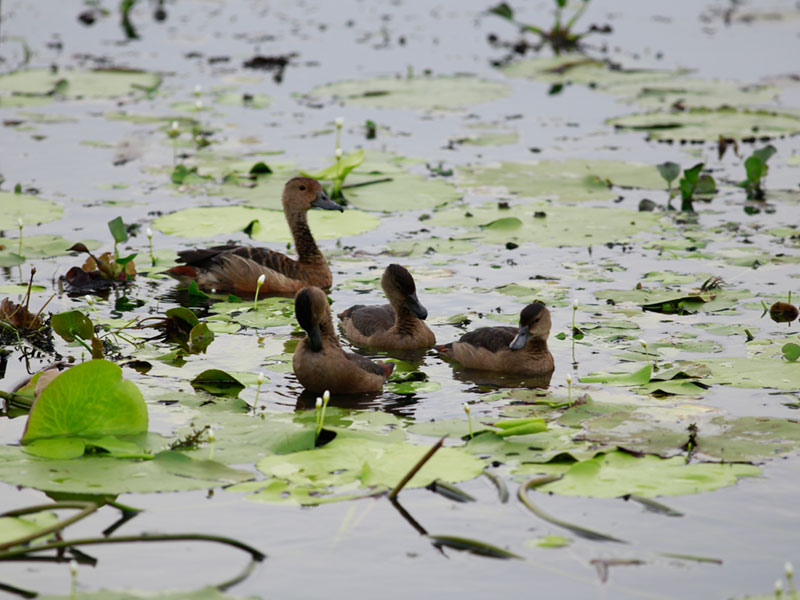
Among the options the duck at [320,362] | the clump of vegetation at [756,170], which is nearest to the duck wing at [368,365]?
the duck at [320,362]

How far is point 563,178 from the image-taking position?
46.0 feet

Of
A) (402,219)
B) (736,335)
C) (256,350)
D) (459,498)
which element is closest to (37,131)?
(402,219)

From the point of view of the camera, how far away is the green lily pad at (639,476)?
20.4 feet

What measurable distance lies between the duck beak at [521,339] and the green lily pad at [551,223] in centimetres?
318

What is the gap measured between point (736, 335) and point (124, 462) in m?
5.17

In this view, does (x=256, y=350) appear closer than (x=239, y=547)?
No

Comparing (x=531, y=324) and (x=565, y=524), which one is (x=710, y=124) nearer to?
(x=531, y=324)

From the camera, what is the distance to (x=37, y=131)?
1638 centimetres

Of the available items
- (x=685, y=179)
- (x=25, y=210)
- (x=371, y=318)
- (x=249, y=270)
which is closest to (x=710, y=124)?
(x=685, y=179)

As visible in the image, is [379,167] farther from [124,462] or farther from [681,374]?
[124,462]

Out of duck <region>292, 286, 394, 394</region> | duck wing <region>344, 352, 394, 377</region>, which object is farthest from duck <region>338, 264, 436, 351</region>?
duck <region>292, 286, 394, 394</region>

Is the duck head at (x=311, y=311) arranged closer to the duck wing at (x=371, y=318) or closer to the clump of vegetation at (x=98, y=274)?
the duck wing at (x=371, y=318)

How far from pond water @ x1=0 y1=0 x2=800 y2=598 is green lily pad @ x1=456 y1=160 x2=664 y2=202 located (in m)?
0.05

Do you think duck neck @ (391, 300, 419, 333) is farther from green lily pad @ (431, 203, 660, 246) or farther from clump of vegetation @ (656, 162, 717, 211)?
clump of vegetation @ (656, 162, 717, 211)
